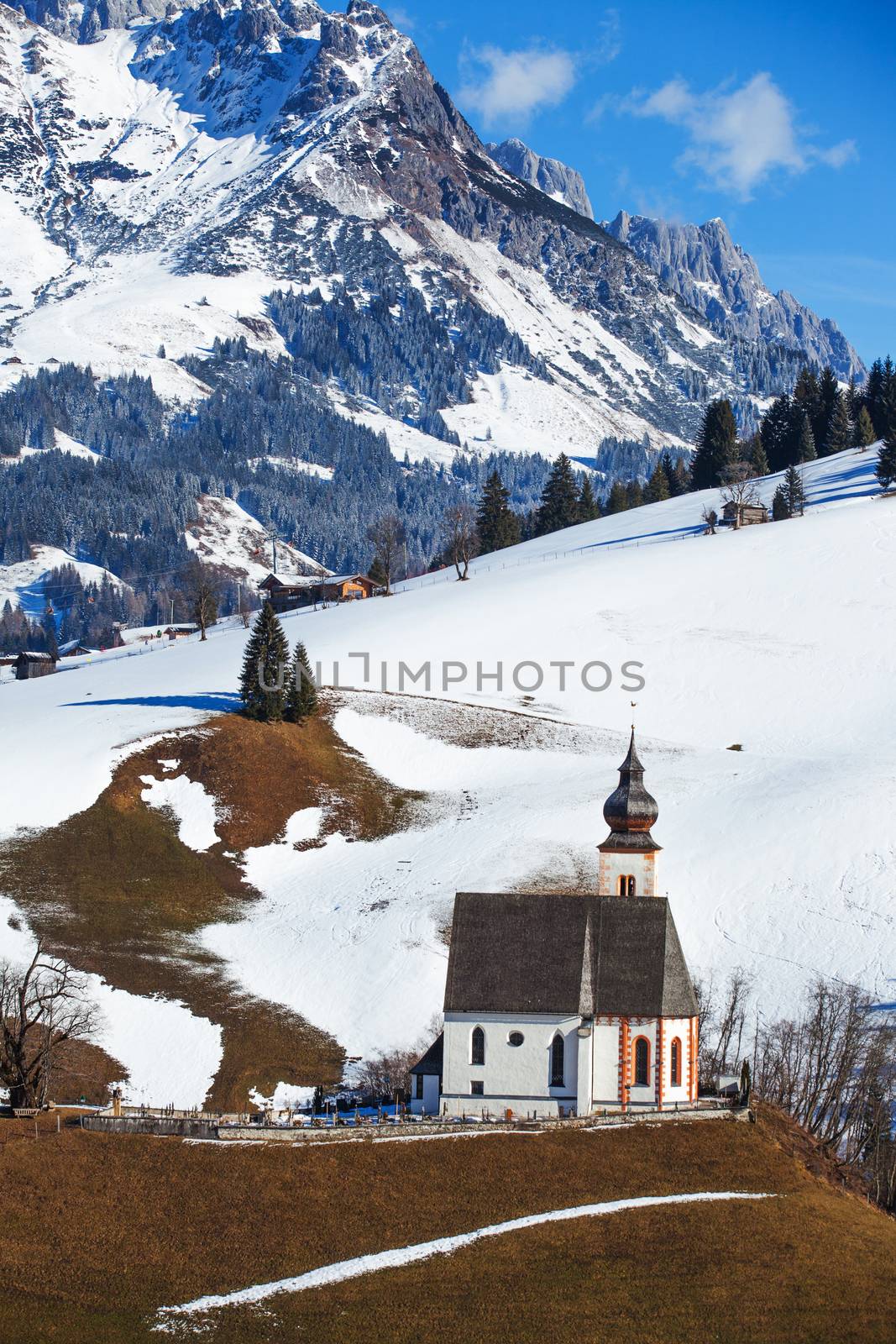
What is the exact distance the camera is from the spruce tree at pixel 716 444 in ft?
617

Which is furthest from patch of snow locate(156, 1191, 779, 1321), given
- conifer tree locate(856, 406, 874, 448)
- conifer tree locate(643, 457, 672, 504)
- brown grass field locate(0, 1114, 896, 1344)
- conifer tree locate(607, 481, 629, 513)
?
conifer tree locate(607, 481, 629, 513)

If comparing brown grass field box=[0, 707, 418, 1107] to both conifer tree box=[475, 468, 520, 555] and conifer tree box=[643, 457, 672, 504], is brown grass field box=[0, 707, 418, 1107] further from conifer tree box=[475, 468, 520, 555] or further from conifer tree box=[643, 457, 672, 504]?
conifer tree box=[643, 457, 672, 504]

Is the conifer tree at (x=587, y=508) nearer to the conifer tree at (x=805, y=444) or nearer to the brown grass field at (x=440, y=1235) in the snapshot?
the conifer tree at (x=805, y=444)

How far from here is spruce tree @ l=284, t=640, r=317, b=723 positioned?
102 m

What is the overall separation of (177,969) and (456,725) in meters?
34.3

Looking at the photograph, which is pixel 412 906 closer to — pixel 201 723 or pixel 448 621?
pixel 201 723

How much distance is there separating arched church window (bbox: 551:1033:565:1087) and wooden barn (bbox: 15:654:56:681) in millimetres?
106159

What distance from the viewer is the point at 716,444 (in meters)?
190

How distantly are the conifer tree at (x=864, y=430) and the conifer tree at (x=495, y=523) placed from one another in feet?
131

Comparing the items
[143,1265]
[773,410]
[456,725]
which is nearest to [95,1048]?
[143,1265]

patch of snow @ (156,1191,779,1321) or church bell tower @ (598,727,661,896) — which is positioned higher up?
church bell tower @ (598,727,661,896)

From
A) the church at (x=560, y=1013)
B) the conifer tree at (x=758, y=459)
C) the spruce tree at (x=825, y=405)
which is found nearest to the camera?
the church at (x=560, y=1013)

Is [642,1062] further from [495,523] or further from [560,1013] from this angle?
[495,523]

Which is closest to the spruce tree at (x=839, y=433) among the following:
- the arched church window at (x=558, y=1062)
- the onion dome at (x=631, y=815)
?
the onion dome at (x=631, y=815)
